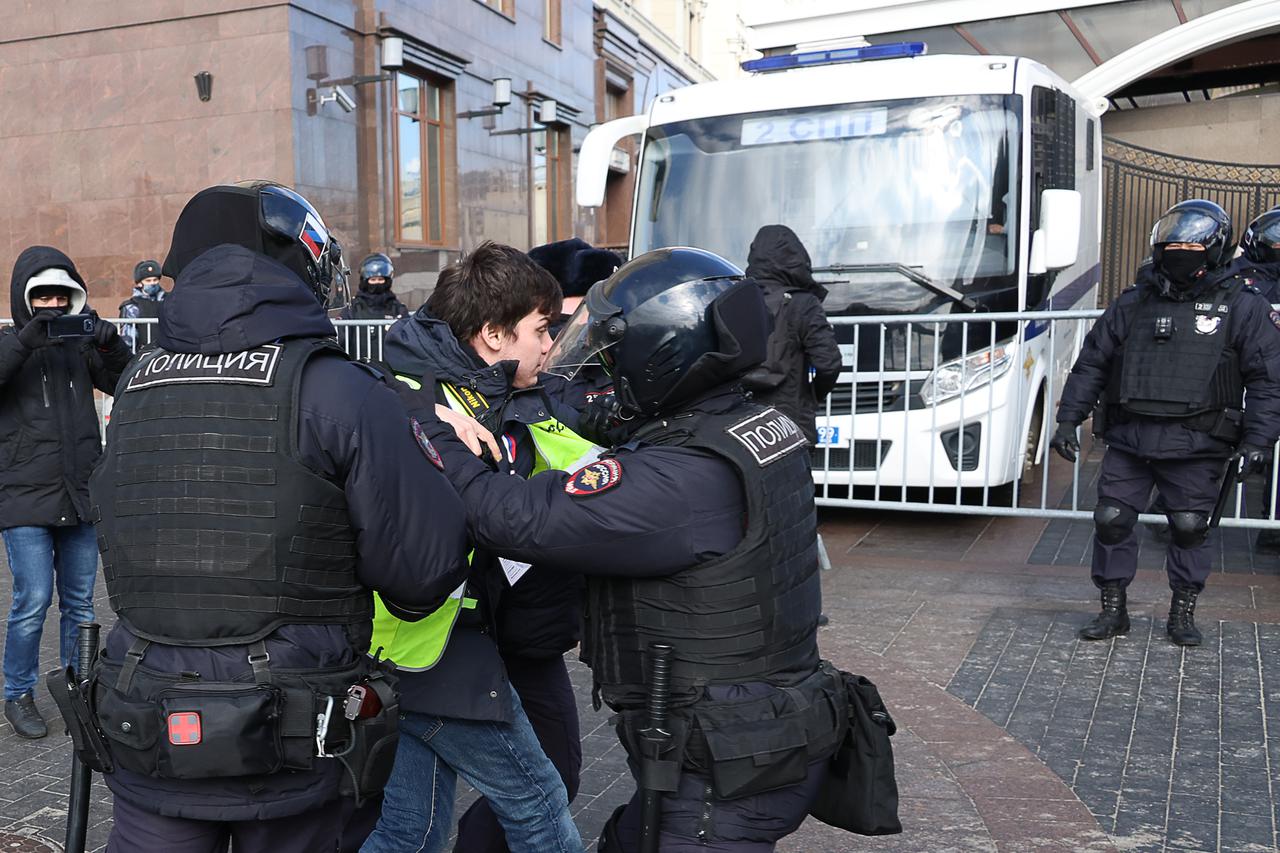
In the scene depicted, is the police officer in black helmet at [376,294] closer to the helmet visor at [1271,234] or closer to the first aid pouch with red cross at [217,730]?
the helmet visor at [1271,234]

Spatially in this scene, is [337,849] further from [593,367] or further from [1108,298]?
[1108,298]

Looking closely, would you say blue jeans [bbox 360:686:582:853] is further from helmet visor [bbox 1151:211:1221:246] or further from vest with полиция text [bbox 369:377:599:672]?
helmet visor [bbox 1151:211:1221:246]

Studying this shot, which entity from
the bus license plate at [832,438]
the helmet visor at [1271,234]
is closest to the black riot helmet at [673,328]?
the bus license plate at [832,438]

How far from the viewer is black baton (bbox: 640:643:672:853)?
212 centimetres

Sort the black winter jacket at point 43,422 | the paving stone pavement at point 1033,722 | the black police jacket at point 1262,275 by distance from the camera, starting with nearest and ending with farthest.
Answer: the paving stone pavement at point 1033,722
the black winter jacket at point 43,422
the black police jacket at point 1262,275

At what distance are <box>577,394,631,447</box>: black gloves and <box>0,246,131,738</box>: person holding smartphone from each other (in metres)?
2.65

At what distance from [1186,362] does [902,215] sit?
8.87 ft

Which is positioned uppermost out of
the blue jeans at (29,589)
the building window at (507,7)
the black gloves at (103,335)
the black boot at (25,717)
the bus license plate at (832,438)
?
the building window at (507,7)

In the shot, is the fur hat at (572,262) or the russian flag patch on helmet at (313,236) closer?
the russian flag patch on helmet at (313,236)

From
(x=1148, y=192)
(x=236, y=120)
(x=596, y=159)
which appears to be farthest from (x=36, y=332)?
(x=1148, y=192)

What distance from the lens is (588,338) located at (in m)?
2.33

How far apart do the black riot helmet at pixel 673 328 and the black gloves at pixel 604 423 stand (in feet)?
0.17

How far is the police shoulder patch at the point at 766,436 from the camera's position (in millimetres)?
2162

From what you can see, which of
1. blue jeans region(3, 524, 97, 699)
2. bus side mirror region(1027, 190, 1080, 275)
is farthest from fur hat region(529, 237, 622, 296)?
bus side mirror region(1027, 190, 1080, 275)
